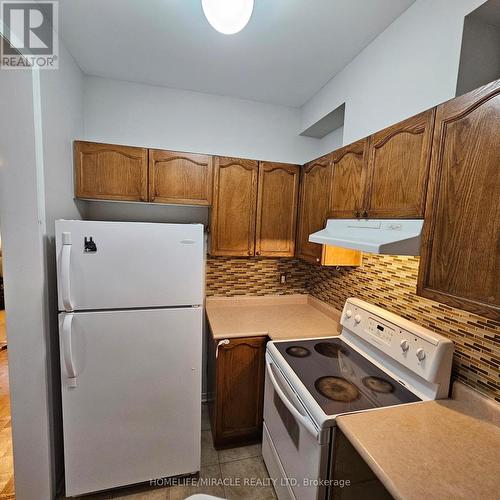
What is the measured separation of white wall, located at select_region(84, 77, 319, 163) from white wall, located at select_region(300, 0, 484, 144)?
0.60 m

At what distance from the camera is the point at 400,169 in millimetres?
1223

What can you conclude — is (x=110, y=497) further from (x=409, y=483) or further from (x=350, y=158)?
(x=350, y=158)

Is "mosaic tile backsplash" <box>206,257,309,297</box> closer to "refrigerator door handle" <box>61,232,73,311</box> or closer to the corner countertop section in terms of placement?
the corner countertop section

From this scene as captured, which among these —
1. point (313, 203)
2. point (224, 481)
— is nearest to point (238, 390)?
point (224, 481)

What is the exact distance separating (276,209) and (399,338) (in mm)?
1269

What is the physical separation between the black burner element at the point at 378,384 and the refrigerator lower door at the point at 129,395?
98 centimetres

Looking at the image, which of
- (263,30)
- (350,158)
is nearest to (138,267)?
(350,158)

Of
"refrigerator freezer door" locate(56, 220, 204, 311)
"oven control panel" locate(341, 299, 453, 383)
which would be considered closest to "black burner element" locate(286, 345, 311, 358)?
"oven control panel" locate(341, 299, 453, 383)

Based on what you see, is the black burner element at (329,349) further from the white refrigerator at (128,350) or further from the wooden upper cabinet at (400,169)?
the wooden upper cabinet at (400,169)

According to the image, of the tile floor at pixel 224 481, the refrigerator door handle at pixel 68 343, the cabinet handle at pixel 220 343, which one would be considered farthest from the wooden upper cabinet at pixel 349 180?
the tile floor at pixel 224 481

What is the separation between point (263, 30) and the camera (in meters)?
1.50

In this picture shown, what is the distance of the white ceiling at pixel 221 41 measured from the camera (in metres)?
1.36

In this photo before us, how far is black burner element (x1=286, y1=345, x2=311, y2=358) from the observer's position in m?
1.61

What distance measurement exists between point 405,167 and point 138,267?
4.81 ft
